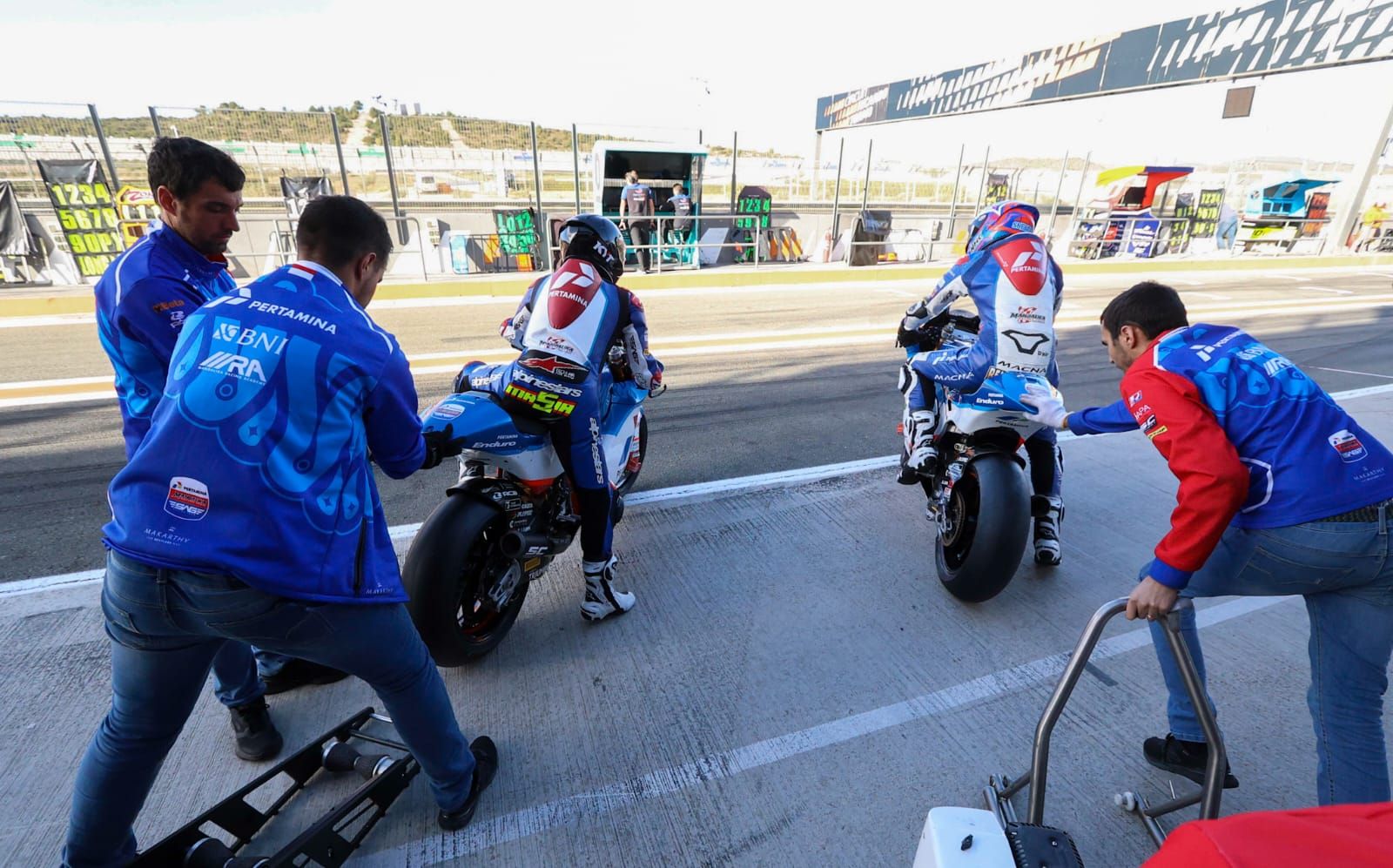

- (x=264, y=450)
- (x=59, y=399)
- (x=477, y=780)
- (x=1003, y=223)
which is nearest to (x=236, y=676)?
(x=477, y=780)

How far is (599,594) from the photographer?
3180 mm

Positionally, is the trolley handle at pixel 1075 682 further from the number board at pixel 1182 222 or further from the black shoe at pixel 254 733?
the number board at pixel 1182 222

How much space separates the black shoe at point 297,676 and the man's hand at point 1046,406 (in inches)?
125

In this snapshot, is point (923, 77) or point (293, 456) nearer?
point (293, 456)

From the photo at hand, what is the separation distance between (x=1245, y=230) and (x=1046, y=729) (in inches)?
1229

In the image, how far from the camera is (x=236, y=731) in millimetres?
2414

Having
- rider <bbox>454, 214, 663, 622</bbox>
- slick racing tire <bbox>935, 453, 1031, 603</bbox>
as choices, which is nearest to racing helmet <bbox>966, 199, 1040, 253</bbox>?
slick racing tire <bbox>935, 453, 1031, 603</bbox>

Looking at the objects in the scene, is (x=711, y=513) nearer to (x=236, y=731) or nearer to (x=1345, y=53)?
(x=236, y=731)

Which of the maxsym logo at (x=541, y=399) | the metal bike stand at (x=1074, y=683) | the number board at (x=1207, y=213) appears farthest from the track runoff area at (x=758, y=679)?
the number board at (x=1207, y=213)

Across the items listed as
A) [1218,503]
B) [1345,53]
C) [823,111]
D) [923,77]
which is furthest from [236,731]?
[823,111]

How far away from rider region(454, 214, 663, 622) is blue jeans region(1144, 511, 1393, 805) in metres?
2.21

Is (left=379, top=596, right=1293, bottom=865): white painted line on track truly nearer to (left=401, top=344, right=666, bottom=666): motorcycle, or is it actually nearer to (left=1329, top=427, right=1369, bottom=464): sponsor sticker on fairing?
(left=401, top=344, right=666, bottom=666): motorcycle

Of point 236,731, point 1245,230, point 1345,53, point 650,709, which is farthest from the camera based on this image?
point 1245,230

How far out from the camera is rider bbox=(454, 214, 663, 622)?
2.88m
